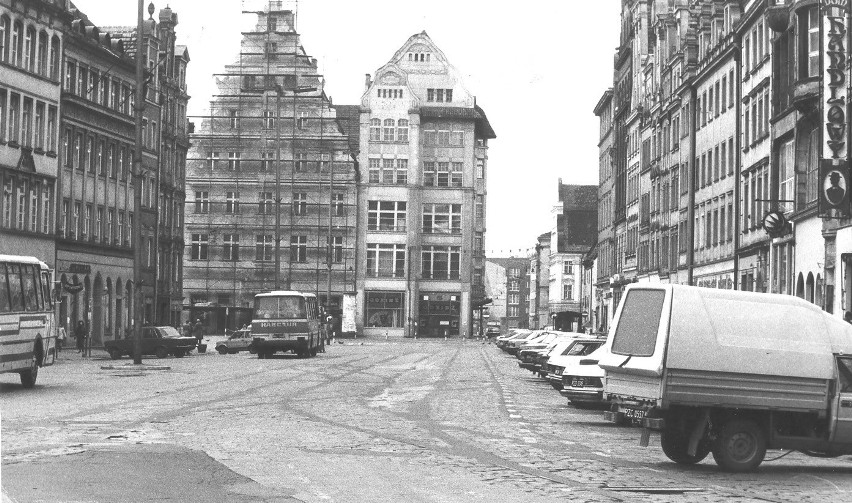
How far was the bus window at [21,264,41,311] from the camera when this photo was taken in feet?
110

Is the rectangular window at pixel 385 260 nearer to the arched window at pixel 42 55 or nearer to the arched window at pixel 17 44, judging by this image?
the arched window at pixel 42 55

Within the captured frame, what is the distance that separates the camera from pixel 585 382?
30.0 meters

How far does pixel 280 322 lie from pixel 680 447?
4648cm

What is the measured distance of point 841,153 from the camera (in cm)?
4334

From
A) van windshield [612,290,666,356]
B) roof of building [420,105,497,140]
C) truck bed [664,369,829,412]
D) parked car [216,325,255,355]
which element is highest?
roof of building [420,105,497,140]

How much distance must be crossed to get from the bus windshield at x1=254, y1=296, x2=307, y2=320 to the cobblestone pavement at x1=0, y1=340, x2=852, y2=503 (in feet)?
86.9

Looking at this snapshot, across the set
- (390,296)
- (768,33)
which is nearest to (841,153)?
(768,33)

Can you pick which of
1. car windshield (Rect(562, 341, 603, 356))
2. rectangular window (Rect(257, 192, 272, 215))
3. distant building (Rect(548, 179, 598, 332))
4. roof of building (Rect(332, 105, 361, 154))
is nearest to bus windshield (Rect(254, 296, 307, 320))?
car windshield (Rect(562, 341, 603, 356))

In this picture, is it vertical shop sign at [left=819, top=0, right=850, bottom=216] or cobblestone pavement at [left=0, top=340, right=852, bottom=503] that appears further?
vertical shop sign at [left=819, top=0, right=850, bottom=216]

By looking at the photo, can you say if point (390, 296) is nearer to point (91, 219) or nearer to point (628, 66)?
point (628, 66)

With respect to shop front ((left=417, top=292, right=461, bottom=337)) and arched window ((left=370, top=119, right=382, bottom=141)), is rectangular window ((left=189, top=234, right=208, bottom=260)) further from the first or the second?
shop front ((left=417, top=292, right=461, bottom=337))

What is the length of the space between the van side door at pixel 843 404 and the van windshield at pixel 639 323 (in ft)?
7.75

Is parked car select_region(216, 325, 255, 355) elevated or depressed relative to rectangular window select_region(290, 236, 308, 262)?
depressed

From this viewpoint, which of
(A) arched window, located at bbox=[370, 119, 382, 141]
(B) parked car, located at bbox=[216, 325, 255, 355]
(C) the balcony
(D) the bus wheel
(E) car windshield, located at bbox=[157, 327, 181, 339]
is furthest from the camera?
(A) arched window, located at bbox=[370, 119, 382, 141]
